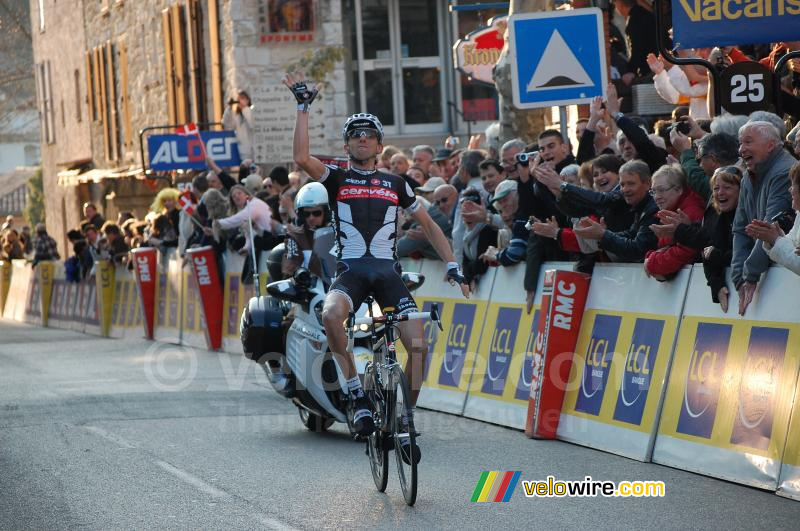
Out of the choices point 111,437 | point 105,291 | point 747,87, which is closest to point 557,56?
point 747,87

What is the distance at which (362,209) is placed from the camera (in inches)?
393

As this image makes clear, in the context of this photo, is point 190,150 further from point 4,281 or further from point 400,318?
point 400,318

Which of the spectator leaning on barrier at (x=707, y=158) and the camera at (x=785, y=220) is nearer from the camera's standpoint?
the camera at (x=785, y=220)

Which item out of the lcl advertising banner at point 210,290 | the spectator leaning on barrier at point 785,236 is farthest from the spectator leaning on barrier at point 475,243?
the lcl advertising banner at point 210,290

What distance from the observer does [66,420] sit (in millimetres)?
13469

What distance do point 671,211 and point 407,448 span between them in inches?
110

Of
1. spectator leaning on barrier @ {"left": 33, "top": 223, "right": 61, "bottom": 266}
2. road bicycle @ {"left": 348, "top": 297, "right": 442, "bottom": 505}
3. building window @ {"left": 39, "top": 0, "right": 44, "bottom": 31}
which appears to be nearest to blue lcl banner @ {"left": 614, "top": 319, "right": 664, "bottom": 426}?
road bicycle @ {"left": 348, "top": 297, "right": 442, "bottom": 505}

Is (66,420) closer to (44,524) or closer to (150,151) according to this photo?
(44,524)

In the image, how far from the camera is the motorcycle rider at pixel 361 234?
9.77 m

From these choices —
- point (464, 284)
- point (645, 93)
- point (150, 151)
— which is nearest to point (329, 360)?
point (464, 284)

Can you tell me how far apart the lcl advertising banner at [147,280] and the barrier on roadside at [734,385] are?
15532mm

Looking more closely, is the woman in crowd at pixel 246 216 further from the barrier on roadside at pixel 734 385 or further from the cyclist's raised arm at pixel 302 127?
the barrier on roadside at pixel 734 385

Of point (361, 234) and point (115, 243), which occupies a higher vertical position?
point (361, 234)

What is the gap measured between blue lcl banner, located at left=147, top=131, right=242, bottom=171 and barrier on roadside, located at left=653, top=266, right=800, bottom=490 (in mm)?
16475
